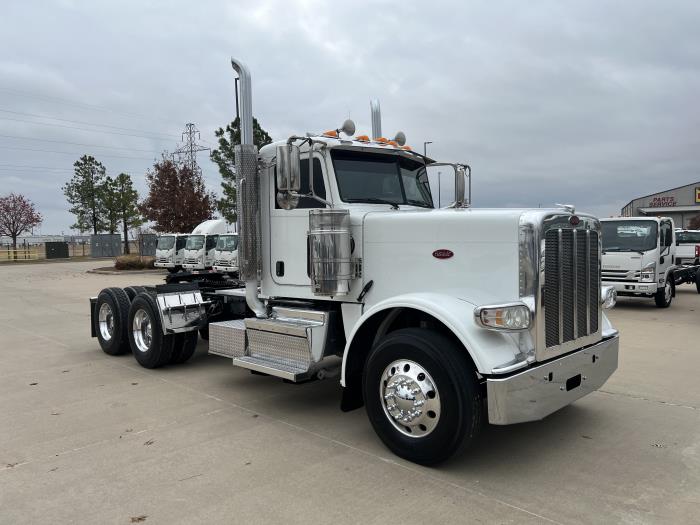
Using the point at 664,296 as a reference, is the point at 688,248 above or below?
above

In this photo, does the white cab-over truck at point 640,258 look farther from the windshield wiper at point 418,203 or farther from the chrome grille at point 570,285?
the chrome grille at point 570,285

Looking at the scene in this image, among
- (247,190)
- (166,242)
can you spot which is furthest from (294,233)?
(166,242)

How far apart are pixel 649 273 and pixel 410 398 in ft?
34.6

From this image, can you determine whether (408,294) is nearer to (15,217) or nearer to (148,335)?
(148,335)

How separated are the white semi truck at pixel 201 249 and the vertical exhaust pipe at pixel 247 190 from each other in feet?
67.4

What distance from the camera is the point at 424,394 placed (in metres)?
3.94

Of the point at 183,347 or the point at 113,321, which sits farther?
the point at 113,321

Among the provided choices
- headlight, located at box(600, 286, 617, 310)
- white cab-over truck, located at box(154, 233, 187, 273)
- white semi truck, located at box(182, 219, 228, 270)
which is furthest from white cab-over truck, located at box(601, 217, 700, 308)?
white cab-over truck, located at box(154, 233, 187, 273)

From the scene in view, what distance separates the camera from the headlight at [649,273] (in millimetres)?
12469

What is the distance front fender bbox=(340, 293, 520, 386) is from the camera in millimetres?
3719

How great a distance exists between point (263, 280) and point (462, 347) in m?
2.56

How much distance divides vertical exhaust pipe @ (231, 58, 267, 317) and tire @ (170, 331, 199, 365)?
177 centimetres

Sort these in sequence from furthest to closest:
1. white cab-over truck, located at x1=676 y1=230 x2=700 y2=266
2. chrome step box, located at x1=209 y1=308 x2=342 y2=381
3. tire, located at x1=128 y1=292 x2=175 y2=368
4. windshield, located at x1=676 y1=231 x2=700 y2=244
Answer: windshield, located at x1=676 y1=231 x2=700 y2=244, white cab-over truck, located at x1=676 y1=230 x2=700 y2=266, tire, located at x1=128 y1=292 x2=175 y2=368, chrome step box, located at x1=209 y1=308 x2=342 y2=381

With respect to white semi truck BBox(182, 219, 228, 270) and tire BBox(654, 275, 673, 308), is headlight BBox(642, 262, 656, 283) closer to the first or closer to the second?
tire BBox(654, 275, 673, 308)
